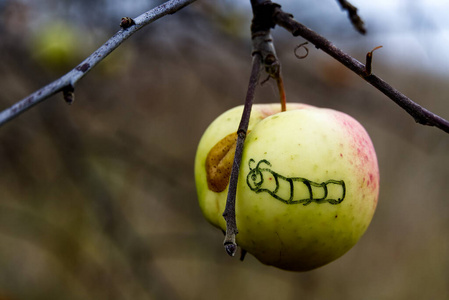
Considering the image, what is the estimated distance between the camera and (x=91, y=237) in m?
2.96

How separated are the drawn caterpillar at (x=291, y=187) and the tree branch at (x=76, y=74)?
0.32 metres

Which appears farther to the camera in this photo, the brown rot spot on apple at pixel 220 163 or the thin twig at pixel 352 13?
the thin twig at pixel 352 13

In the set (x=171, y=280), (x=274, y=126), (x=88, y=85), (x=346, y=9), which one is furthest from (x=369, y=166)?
(x=171, y=280)

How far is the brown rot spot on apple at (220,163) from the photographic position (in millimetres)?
874

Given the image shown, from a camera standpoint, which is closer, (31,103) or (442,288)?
(31,103)

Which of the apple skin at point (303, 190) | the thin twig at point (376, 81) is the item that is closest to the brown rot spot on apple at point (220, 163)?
the apple skin at point (303, 190)

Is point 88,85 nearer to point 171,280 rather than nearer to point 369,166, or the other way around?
point 369,166

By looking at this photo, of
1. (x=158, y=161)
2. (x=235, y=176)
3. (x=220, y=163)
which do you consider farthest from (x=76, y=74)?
(x=158, y=161)

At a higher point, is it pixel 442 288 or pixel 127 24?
pixel 127 24

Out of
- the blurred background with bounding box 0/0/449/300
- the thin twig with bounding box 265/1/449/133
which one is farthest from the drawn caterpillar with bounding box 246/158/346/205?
the blurred background with bounding box 0/0/449/300

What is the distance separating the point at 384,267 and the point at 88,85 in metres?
3.31

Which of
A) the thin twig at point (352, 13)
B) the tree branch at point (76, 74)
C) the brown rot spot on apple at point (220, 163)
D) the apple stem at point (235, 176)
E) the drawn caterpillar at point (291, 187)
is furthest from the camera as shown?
the thin twig at point (352, 13)

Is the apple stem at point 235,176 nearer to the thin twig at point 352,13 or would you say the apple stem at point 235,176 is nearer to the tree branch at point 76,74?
the tree branch at point 76,74

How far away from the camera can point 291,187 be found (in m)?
0.77
